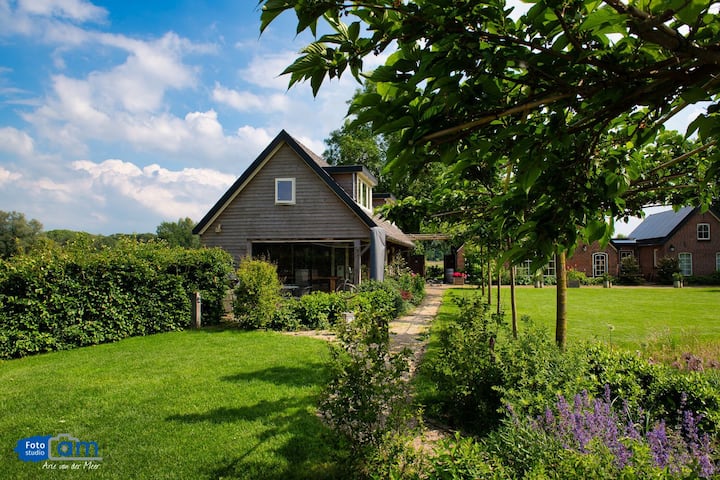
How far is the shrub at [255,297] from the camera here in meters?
11.4

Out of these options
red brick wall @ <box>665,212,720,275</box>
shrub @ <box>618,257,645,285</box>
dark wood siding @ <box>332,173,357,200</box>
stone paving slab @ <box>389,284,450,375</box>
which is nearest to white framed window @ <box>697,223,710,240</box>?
red brick wall @ <box>665,212,720,275</box>

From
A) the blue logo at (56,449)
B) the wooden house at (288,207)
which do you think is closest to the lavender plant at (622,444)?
the blue logo at (56,449)

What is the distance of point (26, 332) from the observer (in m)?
8.95

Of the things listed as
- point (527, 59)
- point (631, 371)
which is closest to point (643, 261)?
point (631, 371)

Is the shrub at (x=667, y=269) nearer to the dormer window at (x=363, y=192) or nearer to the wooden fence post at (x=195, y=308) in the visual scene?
the dormer window at (x=363, y=192)

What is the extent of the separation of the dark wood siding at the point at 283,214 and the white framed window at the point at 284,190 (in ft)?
0.53

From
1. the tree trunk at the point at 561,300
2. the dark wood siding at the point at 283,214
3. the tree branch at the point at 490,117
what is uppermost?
the dark wood siding at the point at 283,214

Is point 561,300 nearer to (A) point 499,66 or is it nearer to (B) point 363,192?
(A) point 499,66

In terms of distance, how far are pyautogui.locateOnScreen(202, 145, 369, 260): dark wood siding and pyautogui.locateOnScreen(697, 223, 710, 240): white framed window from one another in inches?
1323

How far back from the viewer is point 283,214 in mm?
16312

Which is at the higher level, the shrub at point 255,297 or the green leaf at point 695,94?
the green leaf at point 695,94

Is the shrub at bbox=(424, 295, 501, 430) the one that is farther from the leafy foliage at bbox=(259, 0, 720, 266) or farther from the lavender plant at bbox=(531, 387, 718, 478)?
the leafy foliage at bbox=(259, 0, 720, 266)

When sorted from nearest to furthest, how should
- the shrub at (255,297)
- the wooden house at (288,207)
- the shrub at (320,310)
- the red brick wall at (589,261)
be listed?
1. the shrub at (255,297)
2. the shrub at (320,310)
3. the wooden house at (288,207)
4. the red brick wall at (589,261)

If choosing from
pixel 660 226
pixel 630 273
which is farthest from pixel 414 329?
pixel 660 226
